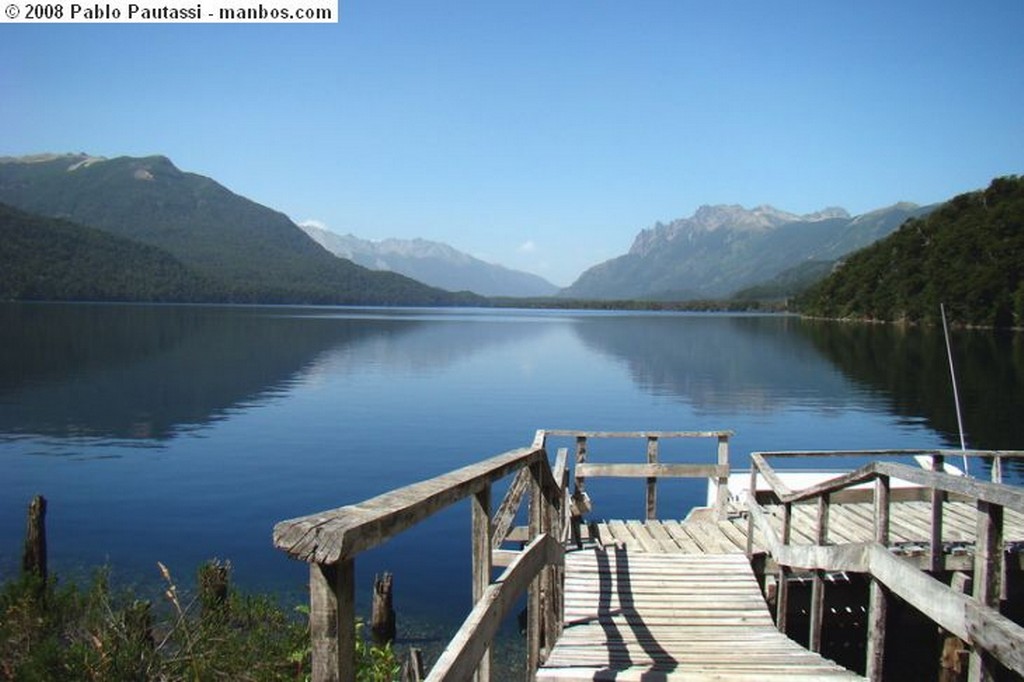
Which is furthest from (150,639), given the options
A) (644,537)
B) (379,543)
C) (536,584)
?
(379,543)

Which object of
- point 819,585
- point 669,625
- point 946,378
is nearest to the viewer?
point 819,585

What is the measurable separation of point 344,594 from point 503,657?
35.8 feet

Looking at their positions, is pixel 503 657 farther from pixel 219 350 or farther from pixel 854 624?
pixel 219 350

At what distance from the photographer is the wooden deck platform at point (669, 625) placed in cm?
685

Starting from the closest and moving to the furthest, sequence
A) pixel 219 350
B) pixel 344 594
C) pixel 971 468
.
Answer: pixel 344 594 → pixel 971 468 → pixel 219 350

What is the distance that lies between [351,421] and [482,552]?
3316 cm

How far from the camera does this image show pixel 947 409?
42906mm

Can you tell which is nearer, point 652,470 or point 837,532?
point 837,532

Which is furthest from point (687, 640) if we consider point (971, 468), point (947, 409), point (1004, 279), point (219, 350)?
point (1004, 279)

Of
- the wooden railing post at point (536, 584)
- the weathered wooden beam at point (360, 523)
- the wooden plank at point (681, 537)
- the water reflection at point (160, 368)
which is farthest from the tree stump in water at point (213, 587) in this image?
the water reflection at point (160, 368)

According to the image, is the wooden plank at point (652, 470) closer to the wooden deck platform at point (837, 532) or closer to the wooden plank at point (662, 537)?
the wooden deck platform at point (837, 532)

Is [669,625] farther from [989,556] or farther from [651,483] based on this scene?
[651,483]

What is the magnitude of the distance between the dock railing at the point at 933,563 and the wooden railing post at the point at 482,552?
8.27ft

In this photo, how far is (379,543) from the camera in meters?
2.84
